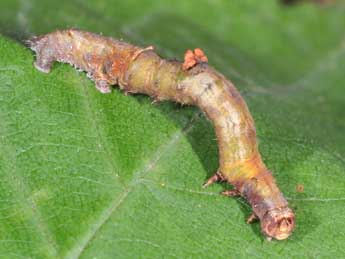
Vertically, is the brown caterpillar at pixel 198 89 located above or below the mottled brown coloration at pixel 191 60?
below

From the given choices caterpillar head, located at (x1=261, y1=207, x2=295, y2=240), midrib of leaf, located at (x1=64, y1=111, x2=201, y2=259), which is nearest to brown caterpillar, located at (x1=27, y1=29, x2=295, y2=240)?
caterpillar head, located at (x1=261, y1=207, x2=295, y2=240)

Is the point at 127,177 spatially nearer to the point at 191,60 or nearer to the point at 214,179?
the point at 214,179

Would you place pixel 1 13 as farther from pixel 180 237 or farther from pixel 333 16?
pixel 333 16

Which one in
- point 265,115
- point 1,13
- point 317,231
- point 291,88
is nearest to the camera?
point 317,231

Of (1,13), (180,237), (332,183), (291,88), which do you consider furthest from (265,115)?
(1,13)

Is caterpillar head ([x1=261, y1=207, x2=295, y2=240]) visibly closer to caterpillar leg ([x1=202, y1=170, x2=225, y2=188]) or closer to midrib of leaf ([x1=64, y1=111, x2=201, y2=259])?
caterpillar leg ([x1=202, y1=170, x2=225, y2=188])

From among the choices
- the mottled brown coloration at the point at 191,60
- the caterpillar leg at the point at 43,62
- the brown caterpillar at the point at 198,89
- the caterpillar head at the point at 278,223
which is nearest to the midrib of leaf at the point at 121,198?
the brown caterpillar at the point at 198,89

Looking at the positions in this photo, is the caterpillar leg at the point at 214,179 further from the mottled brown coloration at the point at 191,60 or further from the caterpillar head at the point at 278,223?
the mottled brown coloration at the point at 191,60
